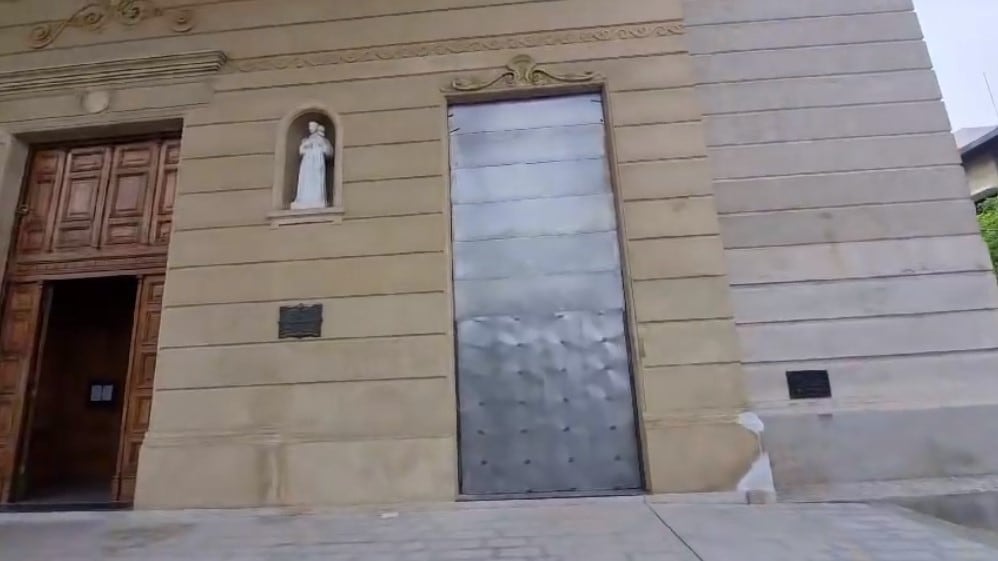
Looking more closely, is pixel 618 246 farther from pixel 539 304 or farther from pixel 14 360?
pixel 14 360

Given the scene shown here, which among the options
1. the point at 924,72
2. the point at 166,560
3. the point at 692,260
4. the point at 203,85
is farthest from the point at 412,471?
the point at 924,72

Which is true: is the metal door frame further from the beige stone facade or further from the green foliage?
the green foliage

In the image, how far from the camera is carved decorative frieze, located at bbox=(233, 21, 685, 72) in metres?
7.54

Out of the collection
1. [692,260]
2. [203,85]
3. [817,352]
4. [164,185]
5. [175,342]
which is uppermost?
[203,85]

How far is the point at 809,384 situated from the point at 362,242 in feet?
17.4

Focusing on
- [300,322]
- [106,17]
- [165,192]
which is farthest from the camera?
[106,17]

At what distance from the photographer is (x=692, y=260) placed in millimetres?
6672

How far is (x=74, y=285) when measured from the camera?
8344mm

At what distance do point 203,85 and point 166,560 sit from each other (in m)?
5.83

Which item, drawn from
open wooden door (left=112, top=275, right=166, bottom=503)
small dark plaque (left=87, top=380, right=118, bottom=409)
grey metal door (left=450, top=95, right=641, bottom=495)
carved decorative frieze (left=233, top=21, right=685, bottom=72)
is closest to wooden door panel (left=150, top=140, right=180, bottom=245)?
open wooden door (left=112, top=275, right=166, bottom=503)

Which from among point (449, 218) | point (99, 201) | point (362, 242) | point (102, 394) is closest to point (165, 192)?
point (99, 201)

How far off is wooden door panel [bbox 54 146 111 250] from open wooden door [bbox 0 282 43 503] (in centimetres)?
73

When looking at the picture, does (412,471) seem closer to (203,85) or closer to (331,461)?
(331,461)

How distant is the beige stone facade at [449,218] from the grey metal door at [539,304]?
241 millimetres
